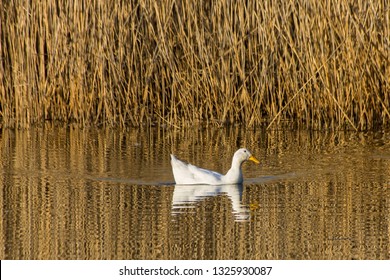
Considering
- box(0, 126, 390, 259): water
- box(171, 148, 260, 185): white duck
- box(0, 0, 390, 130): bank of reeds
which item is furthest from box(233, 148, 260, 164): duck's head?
box(0, 0, 390, 130): bank of reeds

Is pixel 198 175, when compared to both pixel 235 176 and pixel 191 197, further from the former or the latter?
pixel 191 197

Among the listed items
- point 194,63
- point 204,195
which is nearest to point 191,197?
point 204,195

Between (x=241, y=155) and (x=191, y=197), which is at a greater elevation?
(x=241, y=155)

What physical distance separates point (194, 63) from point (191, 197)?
3.85m

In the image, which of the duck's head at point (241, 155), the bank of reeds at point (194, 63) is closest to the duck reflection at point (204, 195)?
the duck's head at point (241, 155)

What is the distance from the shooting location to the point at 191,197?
25.6 ft

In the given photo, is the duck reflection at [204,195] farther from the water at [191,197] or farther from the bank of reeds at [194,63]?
the bank of reeds at [194,63]

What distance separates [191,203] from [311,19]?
3.94 meters

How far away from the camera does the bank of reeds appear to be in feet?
35.7

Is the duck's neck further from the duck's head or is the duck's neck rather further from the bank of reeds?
the bank of reeds

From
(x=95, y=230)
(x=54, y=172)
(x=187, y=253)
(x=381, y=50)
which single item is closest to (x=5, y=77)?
(x=54, y=172)

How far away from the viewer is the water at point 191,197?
6164 mm

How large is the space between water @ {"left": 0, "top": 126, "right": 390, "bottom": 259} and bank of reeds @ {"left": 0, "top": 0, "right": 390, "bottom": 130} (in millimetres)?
418

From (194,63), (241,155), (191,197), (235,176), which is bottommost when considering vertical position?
(191,197)
